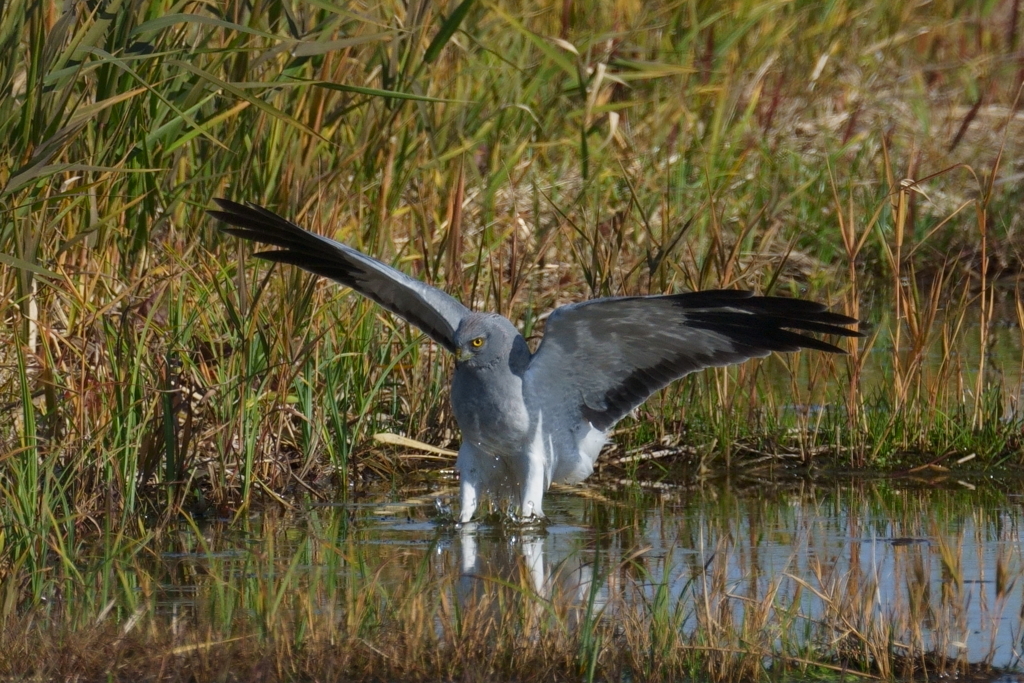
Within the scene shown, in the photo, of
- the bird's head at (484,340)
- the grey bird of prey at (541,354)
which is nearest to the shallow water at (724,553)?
the grey bird of prey at (541,354)

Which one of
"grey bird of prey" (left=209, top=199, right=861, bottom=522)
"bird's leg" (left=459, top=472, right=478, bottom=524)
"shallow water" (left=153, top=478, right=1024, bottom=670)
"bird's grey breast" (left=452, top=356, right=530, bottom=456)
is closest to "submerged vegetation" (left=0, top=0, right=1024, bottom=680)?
"shallow water" (left=153, top=478, right=1024, bottom=670)

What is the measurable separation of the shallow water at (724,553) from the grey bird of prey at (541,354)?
22 cm

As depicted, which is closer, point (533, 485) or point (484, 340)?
point (484, 340)

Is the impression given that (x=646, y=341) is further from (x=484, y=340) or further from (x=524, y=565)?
(x=524, y=565)

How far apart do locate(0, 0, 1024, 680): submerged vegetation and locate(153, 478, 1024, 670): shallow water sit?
0.36 feet

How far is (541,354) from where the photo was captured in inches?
219

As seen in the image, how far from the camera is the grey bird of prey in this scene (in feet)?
17.5

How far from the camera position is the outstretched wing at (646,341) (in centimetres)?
505

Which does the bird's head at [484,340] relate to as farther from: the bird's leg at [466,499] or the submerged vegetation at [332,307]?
the submerged vegetation at [332,307]

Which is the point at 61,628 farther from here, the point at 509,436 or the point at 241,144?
the point at 241,144

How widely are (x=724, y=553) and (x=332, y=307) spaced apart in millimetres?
2422

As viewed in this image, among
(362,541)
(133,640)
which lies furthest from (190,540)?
(133,640)

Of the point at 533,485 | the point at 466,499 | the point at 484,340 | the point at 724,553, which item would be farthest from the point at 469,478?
the point at 724,553

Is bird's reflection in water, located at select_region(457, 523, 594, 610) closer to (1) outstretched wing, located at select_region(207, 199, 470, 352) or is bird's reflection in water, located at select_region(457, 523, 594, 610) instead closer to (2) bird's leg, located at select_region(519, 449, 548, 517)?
(2) bird's leg, located at select_region(519, 449, 548, 517)
